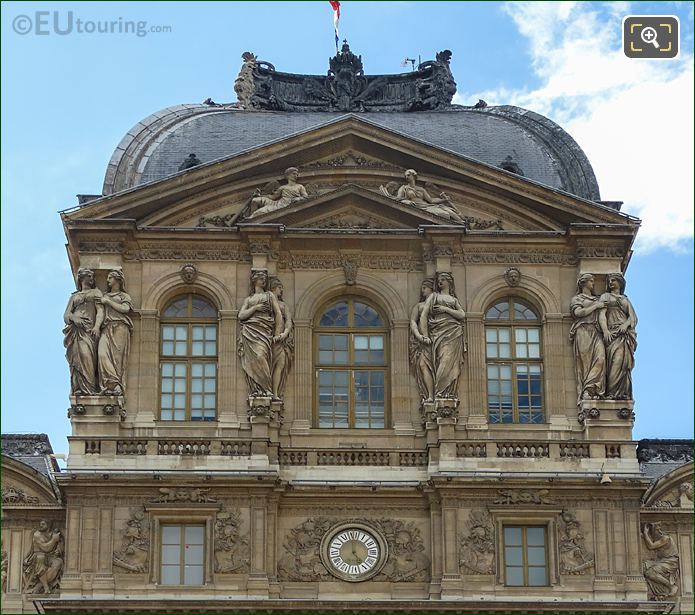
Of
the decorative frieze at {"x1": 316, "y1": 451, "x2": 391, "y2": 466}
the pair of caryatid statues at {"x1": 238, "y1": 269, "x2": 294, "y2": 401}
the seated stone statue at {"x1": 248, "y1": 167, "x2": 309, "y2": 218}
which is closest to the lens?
the decorative frieze at {"x1": 316, "y1": 451, "x2": 391, "y2": 466}

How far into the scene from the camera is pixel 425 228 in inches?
1969

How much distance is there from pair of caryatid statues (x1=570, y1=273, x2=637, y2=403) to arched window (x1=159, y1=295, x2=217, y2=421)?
8327 millimetres

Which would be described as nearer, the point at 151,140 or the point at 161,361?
the point at 161,361

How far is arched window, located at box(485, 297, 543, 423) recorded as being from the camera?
4916 cm

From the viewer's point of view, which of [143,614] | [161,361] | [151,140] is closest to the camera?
[143,614]

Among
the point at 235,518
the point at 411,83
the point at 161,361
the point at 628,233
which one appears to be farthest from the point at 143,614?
the point at 411,83

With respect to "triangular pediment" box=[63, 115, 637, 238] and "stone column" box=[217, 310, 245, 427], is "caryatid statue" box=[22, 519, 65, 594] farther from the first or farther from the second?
"triangular pediment" box=[63, 115, 637, 238]

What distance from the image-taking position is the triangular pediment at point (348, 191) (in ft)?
165

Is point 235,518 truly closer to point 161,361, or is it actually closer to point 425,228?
point 161,361

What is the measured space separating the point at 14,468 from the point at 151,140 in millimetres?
9319

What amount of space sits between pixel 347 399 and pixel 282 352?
1876mm

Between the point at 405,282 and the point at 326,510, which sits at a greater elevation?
the point at 405,282

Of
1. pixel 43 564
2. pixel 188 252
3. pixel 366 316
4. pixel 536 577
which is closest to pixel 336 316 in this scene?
pixel 366 316

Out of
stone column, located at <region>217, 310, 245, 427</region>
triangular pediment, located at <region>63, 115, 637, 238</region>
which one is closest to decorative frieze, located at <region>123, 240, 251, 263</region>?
triangular pediment, located at <region>63, 115, 637, 238</region>
